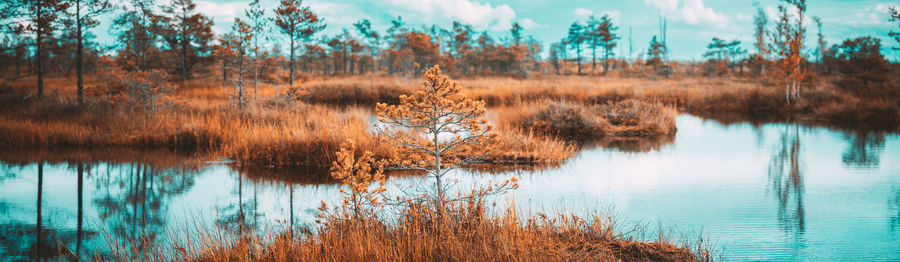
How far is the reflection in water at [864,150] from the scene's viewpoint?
8.71 metres

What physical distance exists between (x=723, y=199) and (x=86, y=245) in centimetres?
662

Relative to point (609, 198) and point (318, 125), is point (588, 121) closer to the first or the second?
point (318, 125)

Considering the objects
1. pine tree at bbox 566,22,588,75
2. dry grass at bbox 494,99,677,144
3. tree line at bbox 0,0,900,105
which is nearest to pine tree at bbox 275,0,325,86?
tree line at bbox 0,0,900,105

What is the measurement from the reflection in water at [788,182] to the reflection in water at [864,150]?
800 mm

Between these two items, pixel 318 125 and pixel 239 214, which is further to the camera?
pixel 318 125

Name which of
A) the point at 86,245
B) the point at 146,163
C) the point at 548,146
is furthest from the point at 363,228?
the point at 146,163

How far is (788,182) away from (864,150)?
427 centimetres

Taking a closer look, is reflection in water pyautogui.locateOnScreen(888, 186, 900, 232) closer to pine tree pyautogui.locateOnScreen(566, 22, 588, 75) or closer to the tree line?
the tree line

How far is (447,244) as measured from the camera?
3.32 meters

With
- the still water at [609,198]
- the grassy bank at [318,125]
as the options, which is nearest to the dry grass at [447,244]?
the still water at [609,198]

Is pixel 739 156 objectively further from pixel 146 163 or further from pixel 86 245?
pixel 146 163

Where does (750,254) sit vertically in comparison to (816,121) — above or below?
below

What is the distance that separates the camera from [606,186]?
22.1 feet

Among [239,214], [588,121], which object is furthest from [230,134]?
[588,121]
